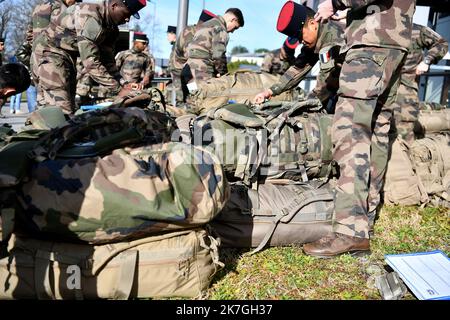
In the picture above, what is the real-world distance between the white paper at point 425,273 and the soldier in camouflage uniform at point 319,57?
1.63m

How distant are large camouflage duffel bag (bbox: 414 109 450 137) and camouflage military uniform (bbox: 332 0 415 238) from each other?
279cm

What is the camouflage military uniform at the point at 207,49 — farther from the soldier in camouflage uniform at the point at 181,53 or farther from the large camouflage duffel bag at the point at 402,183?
the large camouflage duffel bag at the point at 402,183

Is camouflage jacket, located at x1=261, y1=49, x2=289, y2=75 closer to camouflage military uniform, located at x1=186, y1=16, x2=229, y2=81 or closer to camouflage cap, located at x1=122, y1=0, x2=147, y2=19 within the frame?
camouflage military uniform, located at x1=186, y1=16, x2=229, y2=81

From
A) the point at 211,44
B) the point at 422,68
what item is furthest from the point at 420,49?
the point at 211,44

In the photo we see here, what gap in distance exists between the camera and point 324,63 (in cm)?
341

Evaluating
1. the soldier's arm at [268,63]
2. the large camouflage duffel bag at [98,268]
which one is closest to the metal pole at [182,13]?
the soldier's arm at [268,63]

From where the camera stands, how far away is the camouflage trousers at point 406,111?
454 cm

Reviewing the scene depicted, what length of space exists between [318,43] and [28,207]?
3016mm

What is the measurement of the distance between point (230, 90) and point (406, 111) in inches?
84.8

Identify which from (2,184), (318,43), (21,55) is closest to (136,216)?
(2,184)

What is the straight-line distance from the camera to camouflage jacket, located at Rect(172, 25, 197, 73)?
260 inches

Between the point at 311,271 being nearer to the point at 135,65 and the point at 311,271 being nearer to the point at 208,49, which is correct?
the point at 208,49

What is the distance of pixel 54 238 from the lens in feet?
6.19

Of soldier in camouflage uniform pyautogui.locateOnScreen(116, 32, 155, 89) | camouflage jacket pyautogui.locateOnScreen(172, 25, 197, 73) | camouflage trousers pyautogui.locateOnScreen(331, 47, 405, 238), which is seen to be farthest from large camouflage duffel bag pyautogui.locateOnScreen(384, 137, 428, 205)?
soldier in camouflage uniform pyautogui.locateOnScreen(116, 32, 155, 89)
